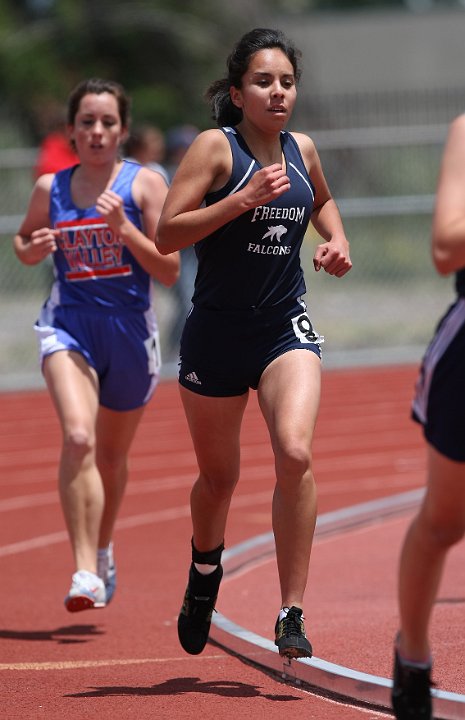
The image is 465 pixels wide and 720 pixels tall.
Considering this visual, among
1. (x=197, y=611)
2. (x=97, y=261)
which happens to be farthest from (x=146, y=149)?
(x=197, y=611)

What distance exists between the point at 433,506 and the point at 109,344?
10.0 ft

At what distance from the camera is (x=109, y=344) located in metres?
6.89

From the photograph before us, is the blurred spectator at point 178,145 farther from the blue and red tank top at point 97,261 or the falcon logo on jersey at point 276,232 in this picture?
the falcon logo on jersey at point 276,232

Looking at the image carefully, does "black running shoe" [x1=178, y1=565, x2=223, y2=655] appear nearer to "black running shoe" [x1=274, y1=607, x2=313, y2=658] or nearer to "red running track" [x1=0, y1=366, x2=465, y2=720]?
"red running track" [x1=0, y1=366, x2=465, y2=720]

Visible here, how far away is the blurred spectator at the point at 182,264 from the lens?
15.8 m

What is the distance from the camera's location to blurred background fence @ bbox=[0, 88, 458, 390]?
1738 cm

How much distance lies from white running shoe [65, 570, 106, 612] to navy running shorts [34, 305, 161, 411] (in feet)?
3.11

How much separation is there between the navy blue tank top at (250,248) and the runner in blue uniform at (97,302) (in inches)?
49.2

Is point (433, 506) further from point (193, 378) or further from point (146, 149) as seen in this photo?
point (146, 149)

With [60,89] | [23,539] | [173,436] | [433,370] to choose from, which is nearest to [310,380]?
[433,370]

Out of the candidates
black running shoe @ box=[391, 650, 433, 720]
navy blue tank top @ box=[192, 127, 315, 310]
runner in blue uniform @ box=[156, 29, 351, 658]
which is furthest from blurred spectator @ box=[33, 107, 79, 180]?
black running shoe @ box=[391, 650, 433, 720]

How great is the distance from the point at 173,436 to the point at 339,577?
552cm

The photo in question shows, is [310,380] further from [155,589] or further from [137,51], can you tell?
[137,51]

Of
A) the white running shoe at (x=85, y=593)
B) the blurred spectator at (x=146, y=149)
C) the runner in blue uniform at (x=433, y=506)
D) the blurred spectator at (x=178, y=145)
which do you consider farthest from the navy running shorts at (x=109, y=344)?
the blurred spectator at (x=178, y=145)
